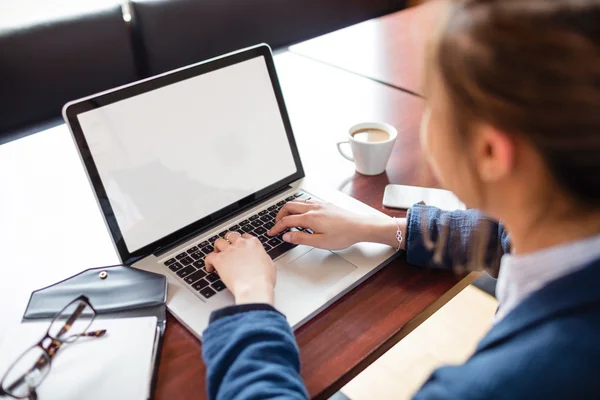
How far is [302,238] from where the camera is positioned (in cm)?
79

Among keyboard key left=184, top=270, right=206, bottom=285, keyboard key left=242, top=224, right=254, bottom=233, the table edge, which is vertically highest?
keyboard key left=242, top=224, right=254, bottom=233

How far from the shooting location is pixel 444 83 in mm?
492

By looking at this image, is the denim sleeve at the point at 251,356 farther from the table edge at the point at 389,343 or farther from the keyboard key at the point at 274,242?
the keyboard key at the point at 274,242

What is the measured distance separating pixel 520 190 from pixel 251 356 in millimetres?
341

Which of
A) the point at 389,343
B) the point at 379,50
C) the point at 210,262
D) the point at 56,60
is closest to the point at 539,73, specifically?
the point at 389,343

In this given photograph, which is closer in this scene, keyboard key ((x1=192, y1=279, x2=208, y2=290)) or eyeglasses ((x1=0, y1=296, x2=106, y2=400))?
eyeglasses ((x1=0, y1=296, x2=106, y2=400))

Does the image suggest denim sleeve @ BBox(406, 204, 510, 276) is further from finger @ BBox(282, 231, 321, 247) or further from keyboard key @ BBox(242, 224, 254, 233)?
keyboard key @ BBox(242, 224, 254, 233)

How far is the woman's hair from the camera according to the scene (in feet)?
1.37

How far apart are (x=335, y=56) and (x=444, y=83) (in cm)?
111

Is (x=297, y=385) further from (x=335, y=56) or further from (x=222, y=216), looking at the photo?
(x=335, y=56)

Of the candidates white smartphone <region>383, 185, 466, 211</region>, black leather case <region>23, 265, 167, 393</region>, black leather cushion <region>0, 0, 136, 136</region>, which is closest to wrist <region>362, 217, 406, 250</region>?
white smartphone <region>383, 185, 466, 211</region>

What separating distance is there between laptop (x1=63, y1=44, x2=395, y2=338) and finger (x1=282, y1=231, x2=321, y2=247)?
0.8 inches

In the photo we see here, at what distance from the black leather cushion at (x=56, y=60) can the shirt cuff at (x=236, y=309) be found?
4.26 ft

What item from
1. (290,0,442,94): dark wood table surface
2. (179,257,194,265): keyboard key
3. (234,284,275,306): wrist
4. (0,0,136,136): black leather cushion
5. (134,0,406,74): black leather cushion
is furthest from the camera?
(134,0,406,74): black leather cushion
